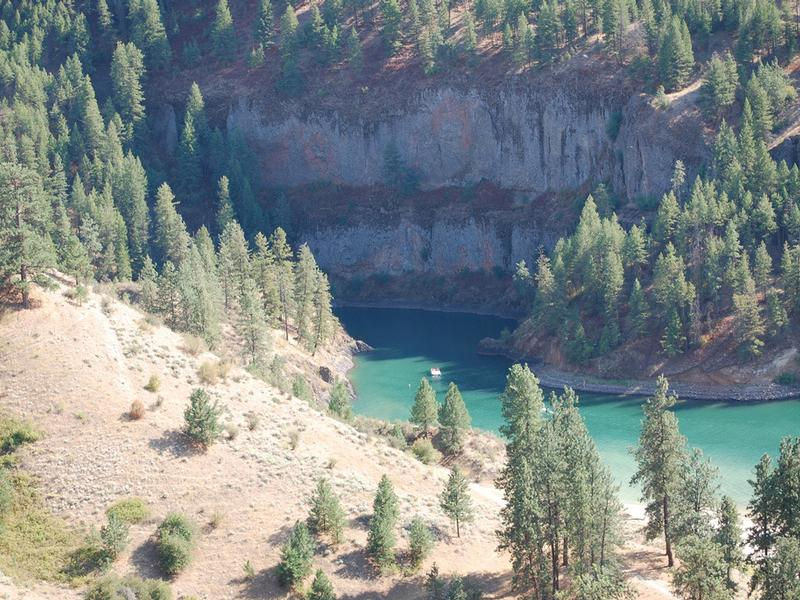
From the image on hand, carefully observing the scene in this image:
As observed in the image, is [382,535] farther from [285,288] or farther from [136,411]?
[285,288]

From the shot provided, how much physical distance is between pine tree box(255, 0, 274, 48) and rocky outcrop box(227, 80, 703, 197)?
33.8 feet

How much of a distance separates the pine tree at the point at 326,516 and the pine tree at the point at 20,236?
18.5 m

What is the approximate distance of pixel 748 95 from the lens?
108062 millimetres

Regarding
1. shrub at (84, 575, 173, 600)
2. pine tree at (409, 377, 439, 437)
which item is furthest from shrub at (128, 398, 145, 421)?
pine tree at (409, 377, 439, 437)

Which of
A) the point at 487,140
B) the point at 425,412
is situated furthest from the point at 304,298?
the point at 487,140

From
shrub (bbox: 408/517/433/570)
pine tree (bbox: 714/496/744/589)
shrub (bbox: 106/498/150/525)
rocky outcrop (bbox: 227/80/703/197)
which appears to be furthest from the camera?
rocky outcrop (bbox: 227/80/703/197)

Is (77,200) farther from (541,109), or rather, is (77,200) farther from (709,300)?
(709,300)

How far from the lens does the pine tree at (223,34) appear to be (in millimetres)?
149125

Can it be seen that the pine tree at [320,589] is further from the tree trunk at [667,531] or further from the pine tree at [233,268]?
the pine tree at [233,268]

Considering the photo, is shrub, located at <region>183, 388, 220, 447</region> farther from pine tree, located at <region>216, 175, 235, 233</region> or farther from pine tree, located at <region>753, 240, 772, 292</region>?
A: pine tree, located at <region>216, 175, 235, 233</region>

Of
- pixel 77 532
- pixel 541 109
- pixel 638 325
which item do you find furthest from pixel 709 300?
pixel 77 532

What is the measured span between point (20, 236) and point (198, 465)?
15.5m

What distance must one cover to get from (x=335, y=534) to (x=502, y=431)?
12713 millimetres

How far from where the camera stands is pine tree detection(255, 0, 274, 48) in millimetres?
148250
